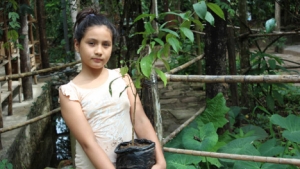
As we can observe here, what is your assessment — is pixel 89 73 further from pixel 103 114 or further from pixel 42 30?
pixel 42 30

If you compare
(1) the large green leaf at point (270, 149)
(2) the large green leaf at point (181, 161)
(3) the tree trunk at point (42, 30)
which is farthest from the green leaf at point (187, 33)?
(3) the tree trunk at point (42, 30)

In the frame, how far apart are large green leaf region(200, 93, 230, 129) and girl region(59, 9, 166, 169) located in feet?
3.57

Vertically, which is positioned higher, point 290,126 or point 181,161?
point 290,126

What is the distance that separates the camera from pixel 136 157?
1342 millimetres

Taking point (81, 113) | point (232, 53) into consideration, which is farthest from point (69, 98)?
point (232, 53)

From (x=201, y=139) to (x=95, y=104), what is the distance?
2.78ft

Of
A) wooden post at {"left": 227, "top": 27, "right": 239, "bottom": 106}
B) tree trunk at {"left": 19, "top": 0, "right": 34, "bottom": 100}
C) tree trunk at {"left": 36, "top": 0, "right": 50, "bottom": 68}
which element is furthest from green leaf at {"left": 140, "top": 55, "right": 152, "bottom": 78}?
tree trunk at {"left": 36, "top": 0, "right": 50, "bottom": 68}

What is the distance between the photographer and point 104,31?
1.48 m

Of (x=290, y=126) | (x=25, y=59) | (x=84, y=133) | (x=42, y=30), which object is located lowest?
(x=290, y=126)

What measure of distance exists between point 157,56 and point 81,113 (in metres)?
0.35

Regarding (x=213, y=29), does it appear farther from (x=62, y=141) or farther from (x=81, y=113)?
(x=62, y=141)

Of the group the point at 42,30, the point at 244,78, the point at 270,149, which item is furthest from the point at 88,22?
the point at 42,30

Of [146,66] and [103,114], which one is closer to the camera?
[146,66]

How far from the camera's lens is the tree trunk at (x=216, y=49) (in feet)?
8.44
